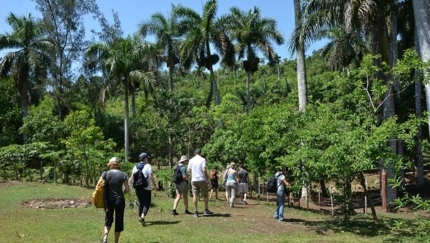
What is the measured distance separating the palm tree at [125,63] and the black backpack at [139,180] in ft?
48.7

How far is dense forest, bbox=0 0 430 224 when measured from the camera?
1024cm

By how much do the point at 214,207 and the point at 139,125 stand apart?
16325mm

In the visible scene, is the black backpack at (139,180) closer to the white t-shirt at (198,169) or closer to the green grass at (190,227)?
the green grass at (190,227)

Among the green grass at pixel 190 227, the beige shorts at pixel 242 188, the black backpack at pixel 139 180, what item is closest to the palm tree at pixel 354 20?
the green grass at pixel 190 227

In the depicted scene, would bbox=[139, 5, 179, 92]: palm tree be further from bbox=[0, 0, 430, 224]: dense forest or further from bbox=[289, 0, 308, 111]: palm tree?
bbox=[289, 0, 308, 111]: palm tree

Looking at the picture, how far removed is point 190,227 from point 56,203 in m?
6.62

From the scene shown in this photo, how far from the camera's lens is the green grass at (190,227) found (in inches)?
348

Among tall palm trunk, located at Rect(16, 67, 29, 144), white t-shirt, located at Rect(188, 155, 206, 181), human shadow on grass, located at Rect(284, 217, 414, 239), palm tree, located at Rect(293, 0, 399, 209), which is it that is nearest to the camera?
human shadow on grass, located at Rect(284, 217, 414, 239)

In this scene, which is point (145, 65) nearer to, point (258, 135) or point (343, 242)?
point (258, 135)

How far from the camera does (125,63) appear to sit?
24734 mm

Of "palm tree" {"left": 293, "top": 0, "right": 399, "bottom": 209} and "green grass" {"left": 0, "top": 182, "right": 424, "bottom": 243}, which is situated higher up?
"palm tree" {"left": 293, "top": 0, "right": 399, "bottom": 209}

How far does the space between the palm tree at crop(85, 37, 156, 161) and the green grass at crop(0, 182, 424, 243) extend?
1186 cm

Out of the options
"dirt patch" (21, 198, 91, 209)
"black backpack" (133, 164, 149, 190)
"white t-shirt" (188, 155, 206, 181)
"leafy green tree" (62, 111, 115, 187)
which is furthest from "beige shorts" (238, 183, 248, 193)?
"leafy green tree" (62, 111, 115, 187)

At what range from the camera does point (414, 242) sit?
9562mm
